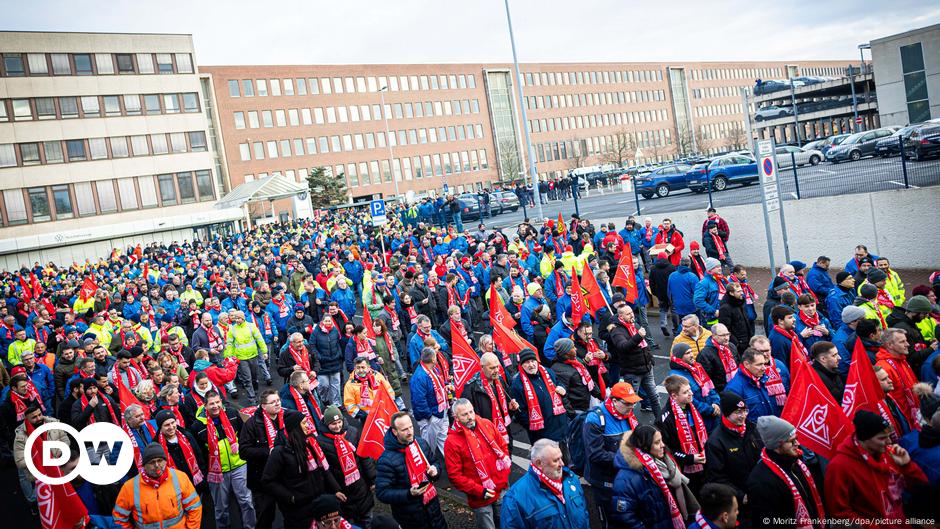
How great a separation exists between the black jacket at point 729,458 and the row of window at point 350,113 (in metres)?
69.7

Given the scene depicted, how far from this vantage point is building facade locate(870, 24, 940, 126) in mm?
54906

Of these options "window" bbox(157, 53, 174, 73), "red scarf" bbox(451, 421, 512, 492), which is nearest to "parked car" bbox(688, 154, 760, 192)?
"red scarf" bbox(451, 421, 512, 492)

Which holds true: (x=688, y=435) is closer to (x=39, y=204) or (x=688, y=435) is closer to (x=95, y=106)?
(x=39, y=204)

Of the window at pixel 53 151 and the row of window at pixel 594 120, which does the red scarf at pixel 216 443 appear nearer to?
the window at pixel 53 151

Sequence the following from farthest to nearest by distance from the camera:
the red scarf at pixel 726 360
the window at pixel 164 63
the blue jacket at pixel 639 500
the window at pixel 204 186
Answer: the window at pixel 204 186, the window at pixel 164 63, the red scarf at pixel 726 360, the blue jacket at pixel 639 500

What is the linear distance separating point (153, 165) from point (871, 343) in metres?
57.7

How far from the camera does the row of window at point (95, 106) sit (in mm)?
51281

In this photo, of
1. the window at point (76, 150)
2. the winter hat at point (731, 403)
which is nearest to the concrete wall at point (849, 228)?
the winter hat at point (731, 403)

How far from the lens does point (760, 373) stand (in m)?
6.53

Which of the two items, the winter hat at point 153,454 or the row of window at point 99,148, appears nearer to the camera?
the winter hat at point 153,454

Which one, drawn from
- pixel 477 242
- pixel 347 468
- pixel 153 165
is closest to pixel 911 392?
pixel 347 468

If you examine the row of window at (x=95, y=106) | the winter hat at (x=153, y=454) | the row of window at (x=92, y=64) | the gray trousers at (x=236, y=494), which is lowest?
the gray trousers at (x=236, y=494)

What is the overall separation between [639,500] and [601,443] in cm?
92

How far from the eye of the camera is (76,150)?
53.5 metres
